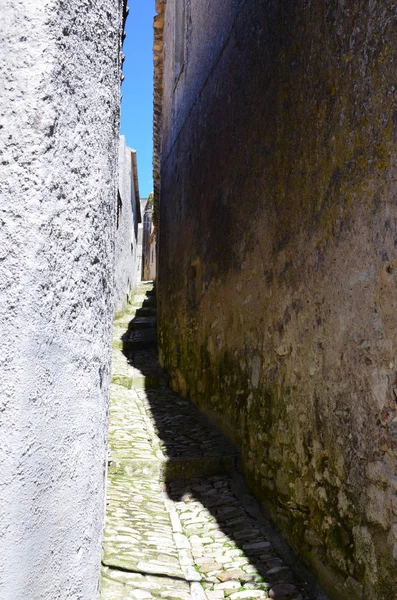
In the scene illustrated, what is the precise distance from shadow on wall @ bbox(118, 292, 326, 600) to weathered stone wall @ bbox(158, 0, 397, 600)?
0.41 ft

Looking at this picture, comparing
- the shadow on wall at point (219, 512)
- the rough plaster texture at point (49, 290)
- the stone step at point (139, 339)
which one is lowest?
the shadow on wall at point (219, 512)

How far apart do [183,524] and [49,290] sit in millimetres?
2909

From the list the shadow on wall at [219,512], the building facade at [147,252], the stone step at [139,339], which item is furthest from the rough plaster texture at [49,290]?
the building facade at [147,252]

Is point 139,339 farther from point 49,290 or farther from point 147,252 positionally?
point 147,252

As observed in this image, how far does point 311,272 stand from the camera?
323 cm

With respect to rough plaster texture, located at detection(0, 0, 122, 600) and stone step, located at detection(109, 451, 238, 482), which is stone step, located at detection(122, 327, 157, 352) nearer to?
stone step, located at detection(109, 451, 238, 482)

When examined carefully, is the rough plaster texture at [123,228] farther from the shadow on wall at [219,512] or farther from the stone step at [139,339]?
the shadow on wall at [219,512]

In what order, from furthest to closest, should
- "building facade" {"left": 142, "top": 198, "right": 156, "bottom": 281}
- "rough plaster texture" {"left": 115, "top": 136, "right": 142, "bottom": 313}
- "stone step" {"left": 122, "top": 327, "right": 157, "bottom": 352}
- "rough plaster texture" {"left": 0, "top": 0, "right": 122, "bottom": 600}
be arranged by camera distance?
1. "building facade" {"left": 142, "top": 198, "right": 156, "bottom": 281}
2. "rough plaster texture" {"left": 115, "top": 136, "right": 142, "bottom": 313}
3. "stone step" {"left": 122, "top": 327, "right": 157, "bottom": 352}
4. "rough plaster texture" {"left": 0, "top": 0, "right": 122, "bottom": 600}

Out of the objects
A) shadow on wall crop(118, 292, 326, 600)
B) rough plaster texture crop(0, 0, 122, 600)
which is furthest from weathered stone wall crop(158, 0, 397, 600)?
rough plaster texture crop(0, 0, 122, 600)

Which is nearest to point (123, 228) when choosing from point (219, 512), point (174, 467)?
point (174, 467)

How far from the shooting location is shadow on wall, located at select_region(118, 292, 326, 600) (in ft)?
10.0

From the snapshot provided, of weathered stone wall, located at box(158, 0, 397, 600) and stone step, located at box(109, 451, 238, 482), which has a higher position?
weathered stone wall, located at box(158, 0, 397, 600)

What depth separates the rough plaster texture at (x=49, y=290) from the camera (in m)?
1.21

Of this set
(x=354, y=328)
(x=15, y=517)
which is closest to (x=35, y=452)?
(x=15, y=517)
